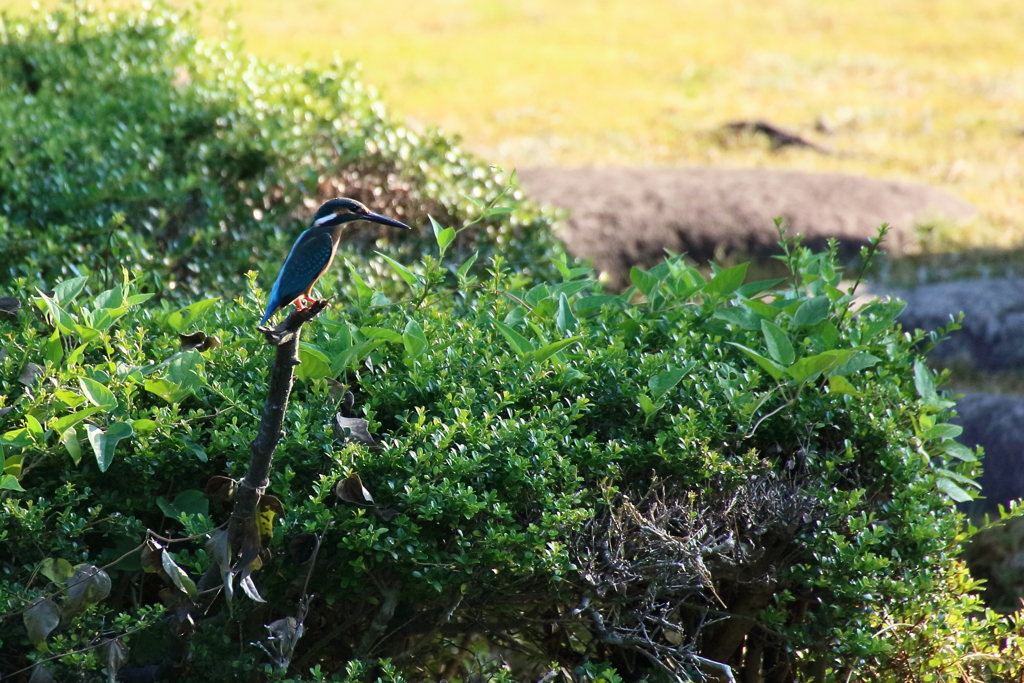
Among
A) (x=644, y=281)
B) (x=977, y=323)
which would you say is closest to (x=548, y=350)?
(x=644, y=281)

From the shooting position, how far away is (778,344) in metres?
2.38

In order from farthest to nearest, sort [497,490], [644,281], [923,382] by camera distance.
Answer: [644,281] < [923,382] < [497,490]

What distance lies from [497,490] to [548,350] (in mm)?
335

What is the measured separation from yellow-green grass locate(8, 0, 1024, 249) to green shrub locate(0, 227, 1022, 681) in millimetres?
5005

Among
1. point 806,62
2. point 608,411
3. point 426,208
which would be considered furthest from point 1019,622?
point 806,62

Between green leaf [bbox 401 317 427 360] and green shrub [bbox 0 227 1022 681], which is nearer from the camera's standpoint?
green shrub [bbox 0 227 1022 681]

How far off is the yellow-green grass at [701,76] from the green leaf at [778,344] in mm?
5046

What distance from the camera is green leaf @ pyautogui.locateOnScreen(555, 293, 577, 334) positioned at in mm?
2494

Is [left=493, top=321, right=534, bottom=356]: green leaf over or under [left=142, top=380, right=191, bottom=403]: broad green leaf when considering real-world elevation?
over

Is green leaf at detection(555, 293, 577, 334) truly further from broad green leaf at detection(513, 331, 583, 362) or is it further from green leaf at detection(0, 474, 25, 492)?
green leaf at detection(0, 474, 25, 492)

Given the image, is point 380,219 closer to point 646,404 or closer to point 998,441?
point 646,404

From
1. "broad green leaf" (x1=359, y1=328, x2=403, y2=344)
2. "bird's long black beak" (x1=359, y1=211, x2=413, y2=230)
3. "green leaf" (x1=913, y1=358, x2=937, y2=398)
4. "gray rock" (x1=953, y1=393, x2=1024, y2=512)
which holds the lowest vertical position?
"gray rock" (x1=953, y1=393, x2=1024, y2=512)

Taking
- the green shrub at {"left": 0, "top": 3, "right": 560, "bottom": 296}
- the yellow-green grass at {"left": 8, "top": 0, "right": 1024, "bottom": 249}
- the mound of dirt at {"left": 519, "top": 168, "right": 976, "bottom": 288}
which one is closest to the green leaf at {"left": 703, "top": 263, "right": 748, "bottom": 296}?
the green shrub at {"left": 0, "top": 3, "right": 560, "bottom": 296}

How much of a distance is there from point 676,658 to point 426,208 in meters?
2.39
